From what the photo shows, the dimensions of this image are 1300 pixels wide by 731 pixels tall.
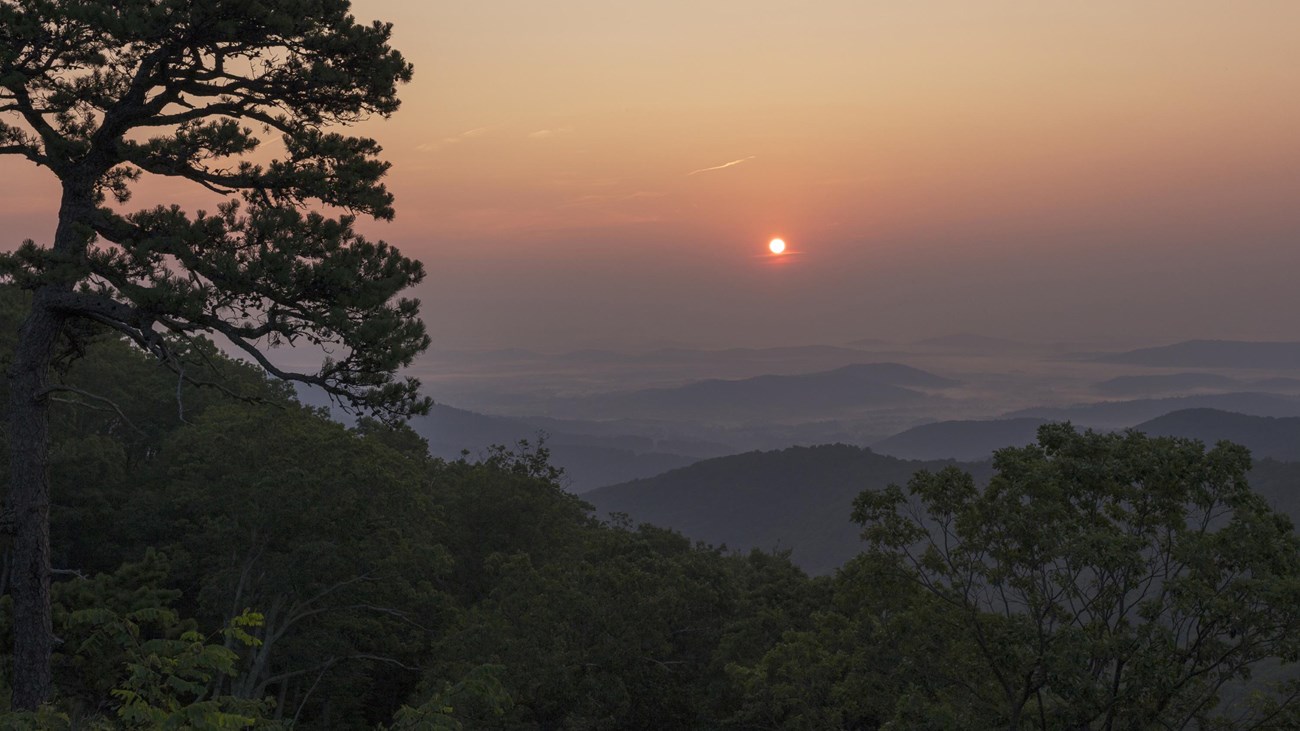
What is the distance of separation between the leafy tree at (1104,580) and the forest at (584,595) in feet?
0.21

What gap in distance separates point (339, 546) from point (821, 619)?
17.3 m

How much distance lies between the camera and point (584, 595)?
3238cm

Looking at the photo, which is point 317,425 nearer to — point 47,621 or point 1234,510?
point 47,621

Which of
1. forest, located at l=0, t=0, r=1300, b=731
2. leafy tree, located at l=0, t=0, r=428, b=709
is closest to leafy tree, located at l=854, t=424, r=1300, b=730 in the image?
forest, located at l=0, t=0, r=1300, b=731

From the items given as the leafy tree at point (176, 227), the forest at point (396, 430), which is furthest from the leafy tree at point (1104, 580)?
the leafy tree at point (176, 227)

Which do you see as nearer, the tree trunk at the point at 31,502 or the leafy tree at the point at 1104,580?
the tree trunk at the point at 31,502

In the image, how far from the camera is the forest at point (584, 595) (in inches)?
633

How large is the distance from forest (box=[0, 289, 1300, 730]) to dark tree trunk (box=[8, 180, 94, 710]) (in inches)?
24.1

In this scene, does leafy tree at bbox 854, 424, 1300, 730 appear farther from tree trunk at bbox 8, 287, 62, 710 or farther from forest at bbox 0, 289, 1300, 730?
tree trunk at bbox 8, 287, 62, 710

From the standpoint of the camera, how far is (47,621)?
14.6m

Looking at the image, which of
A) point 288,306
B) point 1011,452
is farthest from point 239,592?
point 1011,452

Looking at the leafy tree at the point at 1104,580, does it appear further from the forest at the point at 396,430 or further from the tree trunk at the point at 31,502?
the tree trunk at the point at 31,502

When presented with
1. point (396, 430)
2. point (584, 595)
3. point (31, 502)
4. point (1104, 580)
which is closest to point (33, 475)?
point (31, 502)

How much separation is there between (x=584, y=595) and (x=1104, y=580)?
18613 millimetres
